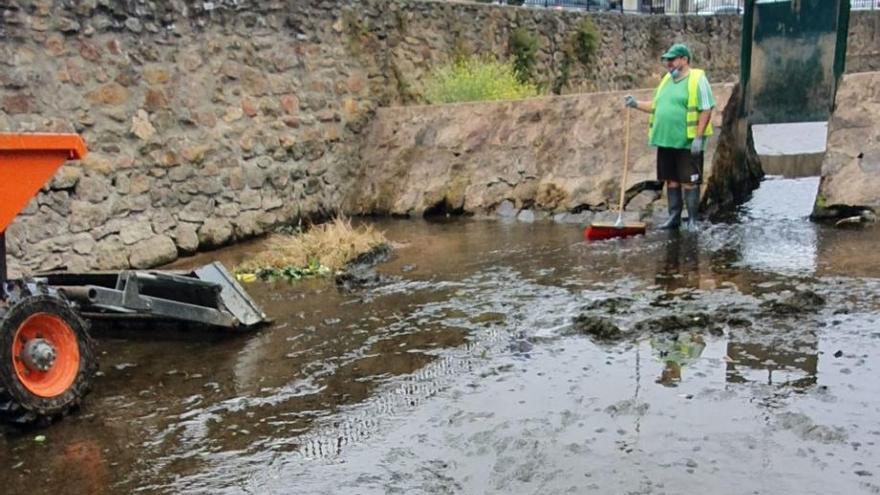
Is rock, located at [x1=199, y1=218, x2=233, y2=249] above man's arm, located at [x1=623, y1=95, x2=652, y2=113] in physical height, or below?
below

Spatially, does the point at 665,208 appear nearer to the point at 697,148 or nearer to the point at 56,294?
the point at 697,148

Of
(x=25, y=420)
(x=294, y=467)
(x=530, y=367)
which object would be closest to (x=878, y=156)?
(x=530, y=367)

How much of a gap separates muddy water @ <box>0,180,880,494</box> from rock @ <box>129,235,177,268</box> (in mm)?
1805

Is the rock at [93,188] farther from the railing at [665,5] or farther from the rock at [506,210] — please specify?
the railing at [665,5]

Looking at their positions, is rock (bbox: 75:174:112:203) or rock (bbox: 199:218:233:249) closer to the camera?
rock (bbox: 75:174:112:203)

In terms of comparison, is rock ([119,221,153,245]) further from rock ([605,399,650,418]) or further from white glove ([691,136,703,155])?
rock ([605,399,650,418])

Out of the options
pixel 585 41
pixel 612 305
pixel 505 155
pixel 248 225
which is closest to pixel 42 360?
pixel 612 305

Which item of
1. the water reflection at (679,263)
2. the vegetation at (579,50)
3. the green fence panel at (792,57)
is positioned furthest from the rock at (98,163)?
the vegetation at (579,50)

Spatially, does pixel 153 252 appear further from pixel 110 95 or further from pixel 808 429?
pixel 808 429

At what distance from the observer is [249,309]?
602 centimetres

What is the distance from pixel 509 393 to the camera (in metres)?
4.46

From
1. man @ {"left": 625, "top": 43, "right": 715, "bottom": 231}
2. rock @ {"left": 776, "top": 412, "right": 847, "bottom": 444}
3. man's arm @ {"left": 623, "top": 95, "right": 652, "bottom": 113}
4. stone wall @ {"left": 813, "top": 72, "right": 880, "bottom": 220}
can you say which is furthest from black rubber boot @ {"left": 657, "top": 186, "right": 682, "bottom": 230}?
rock @ {"left": 776, "top": 412, "right": 847, "bottom": 444}

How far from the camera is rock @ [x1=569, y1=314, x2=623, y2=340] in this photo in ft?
17.5

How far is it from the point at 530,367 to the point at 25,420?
2.64 metres
